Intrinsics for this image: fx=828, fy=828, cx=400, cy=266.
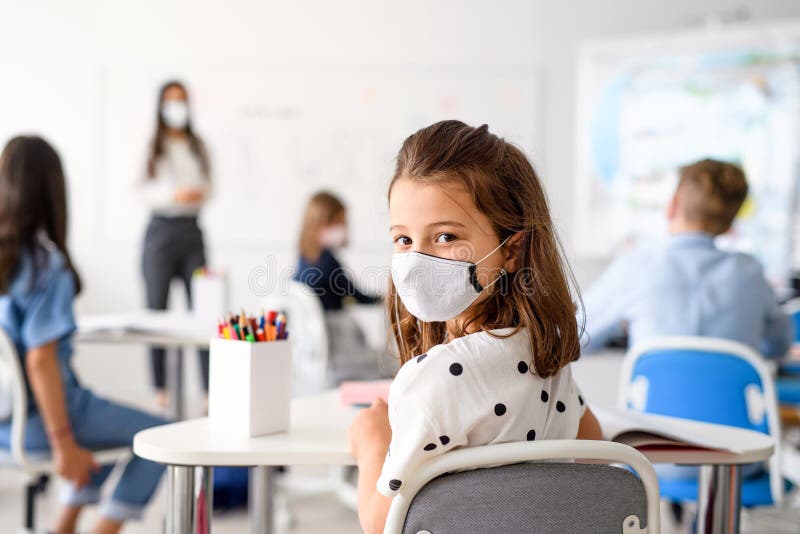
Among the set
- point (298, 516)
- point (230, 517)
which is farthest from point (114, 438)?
point (298, 516)

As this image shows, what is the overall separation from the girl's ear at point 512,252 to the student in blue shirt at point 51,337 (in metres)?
1.23

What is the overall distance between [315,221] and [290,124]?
1.65m

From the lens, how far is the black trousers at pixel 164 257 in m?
3.91

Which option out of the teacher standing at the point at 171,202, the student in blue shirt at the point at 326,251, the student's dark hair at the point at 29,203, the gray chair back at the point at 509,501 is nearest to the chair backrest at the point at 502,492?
the gray chair back at the point at 509,501

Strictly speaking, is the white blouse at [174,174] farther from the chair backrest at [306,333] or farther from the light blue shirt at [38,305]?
the light blue shirt at [38,305]

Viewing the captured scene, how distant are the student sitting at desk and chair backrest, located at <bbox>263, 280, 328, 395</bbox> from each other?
51mm

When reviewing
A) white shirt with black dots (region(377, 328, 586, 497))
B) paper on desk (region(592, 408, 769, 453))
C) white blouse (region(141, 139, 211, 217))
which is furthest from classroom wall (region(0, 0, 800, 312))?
white shirt with black dots (region(377, 328, 586, 497))

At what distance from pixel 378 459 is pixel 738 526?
0.64 meters

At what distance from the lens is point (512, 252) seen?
111cm

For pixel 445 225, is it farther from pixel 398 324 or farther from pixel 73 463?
pixel 73 463

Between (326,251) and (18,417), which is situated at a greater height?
(326,251)

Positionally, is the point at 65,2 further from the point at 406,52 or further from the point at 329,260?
the point at 329,260

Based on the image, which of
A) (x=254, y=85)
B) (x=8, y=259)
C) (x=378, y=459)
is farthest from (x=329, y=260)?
(x=378, y=459)

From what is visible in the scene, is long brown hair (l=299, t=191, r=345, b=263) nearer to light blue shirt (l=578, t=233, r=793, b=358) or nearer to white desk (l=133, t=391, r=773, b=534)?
light blue shirt (l=578, t=233, r=793, b=358)
